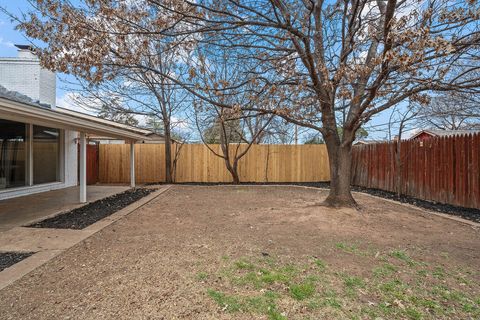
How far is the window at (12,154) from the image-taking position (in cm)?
720

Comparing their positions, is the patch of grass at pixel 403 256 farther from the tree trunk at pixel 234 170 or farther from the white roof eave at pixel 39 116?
the tree trunk at pixel 234 170

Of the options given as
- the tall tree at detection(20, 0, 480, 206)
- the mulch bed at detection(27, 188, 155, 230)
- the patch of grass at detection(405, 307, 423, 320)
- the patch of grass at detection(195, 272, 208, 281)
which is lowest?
the patch of grass at detection(405, 307, 423, 320)

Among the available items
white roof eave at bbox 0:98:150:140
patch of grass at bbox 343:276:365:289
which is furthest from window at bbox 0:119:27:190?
patch of grass at bbox 343:276:365:289

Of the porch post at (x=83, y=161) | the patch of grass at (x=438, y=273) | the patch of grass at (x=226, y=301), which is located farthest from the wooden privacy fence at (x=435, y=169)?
the porch post at (x=83, y=161)

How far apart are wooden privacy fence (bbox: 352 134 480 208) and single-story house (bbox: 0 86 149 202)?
8.46 m

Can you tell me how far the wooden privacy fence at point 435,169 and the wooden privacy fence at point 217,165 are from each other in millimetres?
3111

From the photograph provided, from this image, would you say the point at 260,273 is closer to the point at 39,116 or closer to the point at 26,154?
the point at 39,116

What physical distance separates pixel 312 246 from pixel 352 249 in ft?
1.67

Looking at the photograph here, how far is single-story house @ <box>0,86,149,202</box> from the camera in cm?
578

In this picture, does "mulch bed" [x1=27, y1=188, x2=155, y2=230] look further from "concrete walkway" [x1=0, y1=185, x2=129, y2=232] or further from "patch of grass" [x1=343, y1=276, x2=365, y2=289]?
"patch of grass" [x1=343, y1=276, x2=365, y2=289]

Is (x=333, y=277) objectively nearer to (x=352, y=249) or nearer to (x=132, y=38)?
(x=352, y=249)

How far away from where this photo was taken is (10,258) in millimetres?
3270

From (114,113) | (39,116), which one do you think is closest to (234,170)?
(114,113)

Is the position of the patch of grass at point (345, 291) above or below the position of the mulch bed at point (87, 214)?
below
